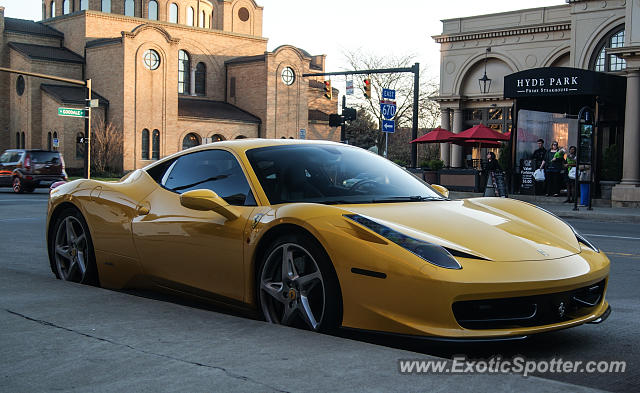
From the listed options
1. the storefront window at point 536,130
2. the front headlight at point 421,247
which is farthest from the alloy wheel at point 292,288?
the storefront window at point 536,130

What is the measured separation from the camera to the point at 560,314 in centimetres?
404

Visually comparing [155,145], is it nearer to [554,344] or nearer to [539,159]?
[539,159]

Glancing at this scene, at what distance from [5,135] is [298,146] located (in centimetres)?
6067

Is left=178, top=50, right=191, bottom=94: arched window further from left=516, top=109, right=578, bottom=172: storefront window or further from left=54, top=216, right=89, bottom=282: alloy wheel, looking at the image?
left=54, top=216, right=89, bottom=282: alloy wheel

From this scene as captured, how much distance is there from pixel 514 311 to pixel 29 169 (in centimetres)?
2869

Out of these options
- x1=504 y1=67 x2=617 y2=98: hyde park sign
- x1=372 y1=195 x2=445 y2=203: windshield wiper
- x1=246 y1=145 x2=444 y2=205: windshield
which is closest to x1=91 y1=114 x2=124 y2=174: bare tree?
x1=504 y1=67 x2=617 y2=98: hyde park sign

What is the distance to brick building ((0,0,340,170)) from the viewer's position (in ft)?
183

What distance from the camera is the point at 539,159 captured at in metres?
25.1

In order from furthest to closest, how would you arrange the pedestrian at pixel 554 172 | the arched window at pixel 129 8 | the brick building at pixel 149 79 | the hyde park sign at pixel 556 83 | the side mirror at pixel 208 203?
the arched window at pixel 129 8, the brick building at pixel 149 79, the pedestrian at pixel 554 172, the hyde park sign at pixel 556 83, the side mirror at pixel 208 203

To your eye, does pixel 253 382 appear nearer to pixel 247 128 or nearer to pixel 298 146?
pixel 298 146

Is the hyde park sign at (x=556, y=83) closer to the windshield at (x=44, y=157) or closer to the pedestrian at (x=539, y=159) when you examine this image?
the pedestrian at (x=539, y=159)

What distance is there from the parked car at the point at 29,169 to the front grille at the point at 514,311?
27843mm

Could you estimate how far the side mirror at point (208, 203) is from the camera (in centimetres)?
481

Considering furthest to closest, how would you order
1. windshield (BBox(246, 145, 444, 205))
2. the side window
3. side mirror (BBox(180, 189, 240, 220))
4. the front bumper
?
the side window → windshield (BBox(246, 145, 444, 205)) → side mirror (BBox(180, 189, 240, 220)) → the front bumper
